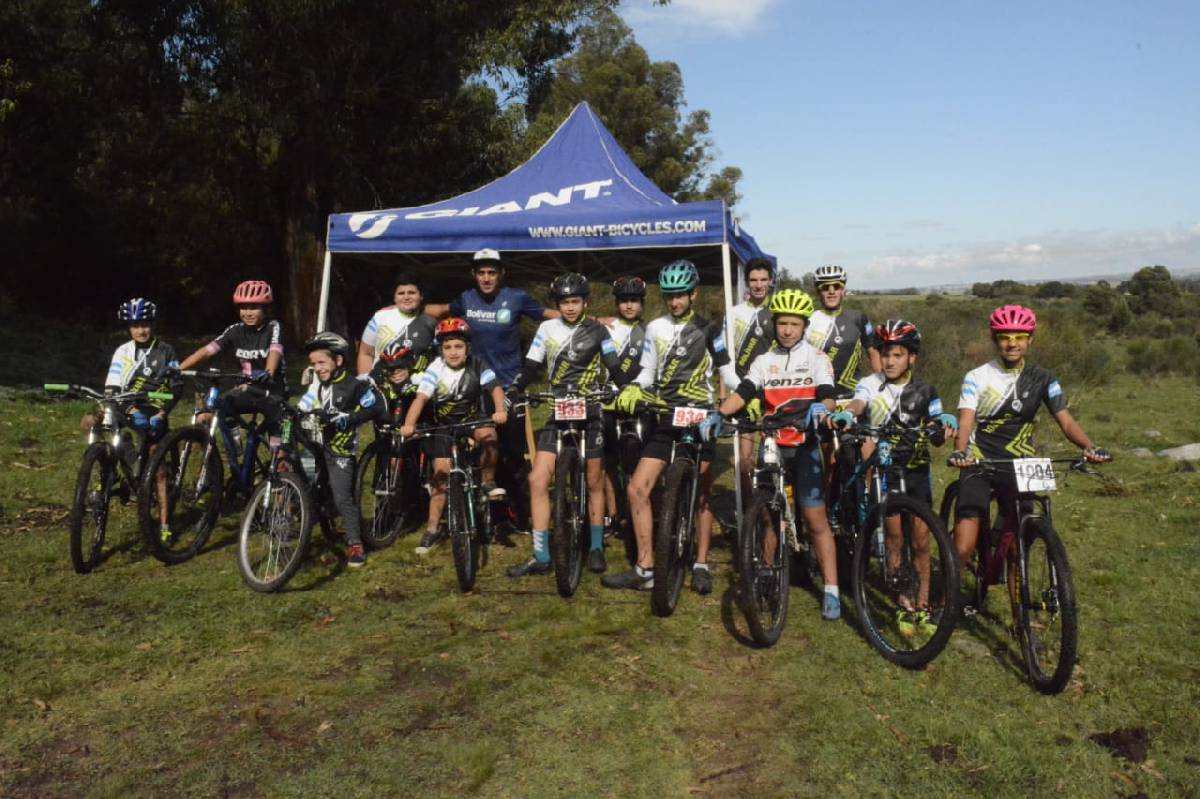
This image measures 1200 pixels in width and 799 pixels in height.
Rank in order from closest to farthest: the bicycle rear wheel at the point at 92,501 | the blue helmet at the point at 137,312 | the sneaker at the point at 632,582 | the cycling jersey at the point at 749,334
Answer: the bicycle rear wheel at the point at 92,501 < the sneaker at the point at 632,582 < the blue helmet at the point at 137,312 < the cycling jersey at the point at 749,334

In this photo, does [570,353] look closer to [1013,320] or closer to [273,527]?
[273,527]

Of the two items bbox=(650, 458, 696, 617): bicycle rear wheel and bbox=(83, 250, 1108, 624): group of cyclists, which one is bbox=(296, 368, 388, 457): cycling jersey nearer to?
bbox=(83, 250, 1108, 624): group of cyclists

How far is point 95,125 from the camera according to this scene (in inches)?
661

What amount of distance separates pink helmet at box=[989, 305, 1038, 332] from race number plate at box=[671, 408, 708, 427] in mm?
1842

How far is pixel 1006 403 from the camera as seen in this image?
200 inches

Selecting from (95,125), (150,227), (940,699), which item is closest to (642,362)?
(940,699)

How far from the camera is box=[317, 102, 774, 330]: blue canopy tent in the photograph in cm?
758

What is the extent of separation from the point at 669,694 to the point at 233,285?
21.0 meters

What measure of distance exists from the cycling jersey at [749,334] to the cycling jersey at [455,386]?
210cm

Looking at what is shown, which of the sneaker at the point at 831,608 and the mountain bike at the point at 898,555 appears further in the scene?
the sneaker at the point at 831,608

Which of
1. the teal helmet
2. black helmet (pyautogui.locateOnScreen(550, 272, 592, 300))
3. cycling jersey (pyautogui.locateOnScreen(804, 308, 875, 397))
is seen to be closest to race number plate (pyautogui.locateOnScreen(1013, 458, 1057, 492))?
cycling jersey (pyautogui.locateOnScreen(804, 308, 875, 397))

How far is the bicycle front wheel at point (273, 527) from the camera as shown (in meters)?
5.70

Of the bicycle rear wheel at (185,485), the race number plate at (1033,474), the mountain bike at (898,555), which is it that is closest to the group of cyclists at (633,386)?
the mountain bike at (898,555)

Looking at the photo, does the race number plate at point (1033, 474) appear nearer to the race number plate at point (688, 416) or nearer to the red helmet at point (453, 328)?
the race number plate at point (688, 416)
